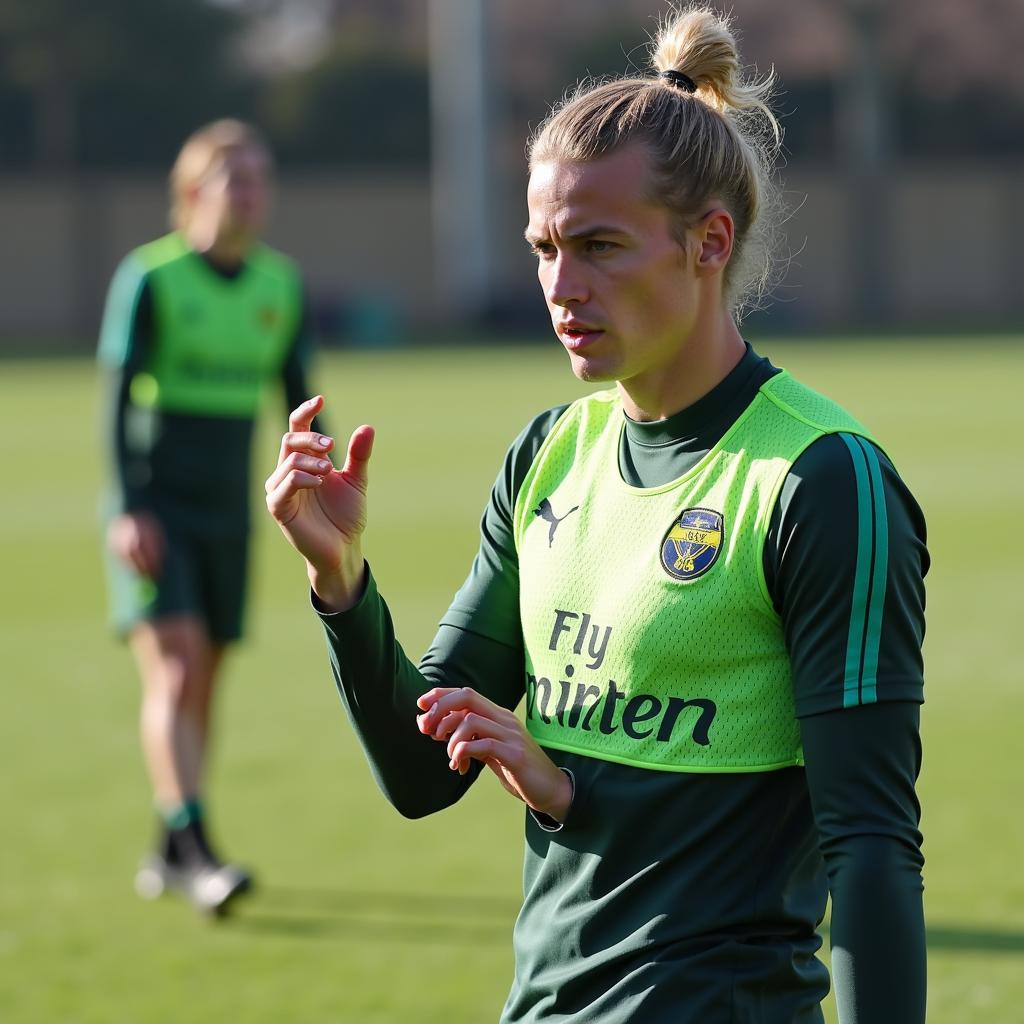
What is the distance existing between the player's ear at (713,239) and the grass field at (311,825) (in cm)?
308

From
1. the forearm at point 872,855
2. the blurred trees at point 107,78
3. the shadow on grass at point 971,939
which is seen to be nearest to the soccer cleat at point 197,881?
the shadow on grass at point 971,939

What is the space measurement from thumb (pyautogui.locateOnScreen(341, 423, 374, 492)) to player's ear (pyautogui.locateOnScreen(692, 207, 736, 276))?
19.3 inches

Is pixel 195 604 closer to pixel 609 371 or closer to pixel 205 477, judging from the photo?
pixel 205 477

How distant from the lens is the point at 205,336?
6.62m

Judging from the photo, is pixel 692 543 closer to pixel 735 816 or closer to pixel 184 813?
pixel 735 816

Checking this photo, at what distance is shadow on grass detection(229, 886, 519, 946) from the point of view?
231 inches

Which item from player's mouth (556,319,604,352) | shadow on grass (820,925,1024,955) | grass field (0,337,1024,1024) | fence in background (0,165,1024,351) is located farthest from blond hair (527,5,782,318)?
fence in background (0,165,1024,351)

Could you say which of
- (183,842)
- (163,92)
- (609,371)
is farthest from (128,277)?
(163,92)

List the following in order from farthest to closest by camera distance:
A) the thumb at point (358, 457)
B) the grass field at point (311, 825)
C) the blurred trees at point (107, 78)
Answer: the blurred trees at point (107, 78), the grass field at point (311, 825), the thumb at point (358, 457)

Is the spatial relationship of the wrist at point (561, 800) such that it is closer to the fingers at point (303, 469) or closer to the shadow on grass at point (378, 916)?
the fingers at point (303, 469)

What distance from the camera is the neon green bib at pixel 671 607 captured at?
2408 millimetres

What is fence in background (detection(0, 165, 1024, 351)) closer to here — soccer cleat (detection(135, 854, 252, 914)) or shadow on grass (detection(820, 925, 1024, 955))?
soccer cleat (detection(135, 854, 252, 914))

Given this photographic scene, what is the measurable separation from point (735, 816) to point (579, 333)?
0.65 meters

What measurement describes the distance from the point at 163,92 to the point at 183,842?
4934 cm
